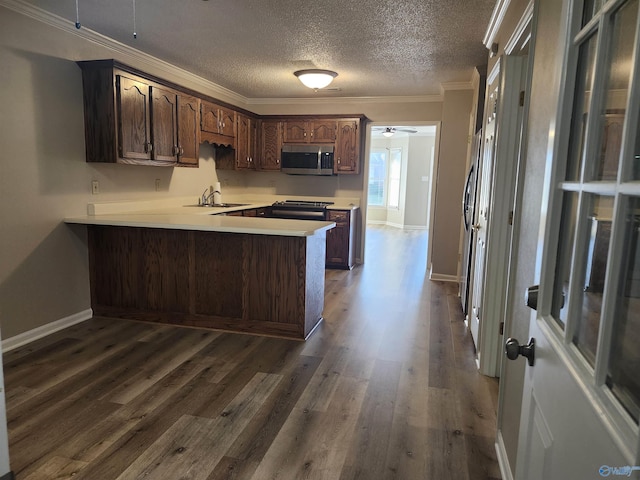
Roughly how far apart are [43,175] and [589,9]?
358cm

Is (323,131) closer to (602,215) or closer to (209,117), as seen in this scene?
(209,117)

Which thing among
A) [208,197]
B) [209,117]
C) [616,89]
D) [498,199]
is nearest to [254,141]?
[208,197]

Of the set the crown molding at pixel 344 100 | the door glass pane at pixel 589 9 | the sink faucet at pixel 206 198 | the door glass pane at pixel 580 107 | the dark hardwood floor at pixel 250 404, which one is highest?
the crown molding at pixel 344 100

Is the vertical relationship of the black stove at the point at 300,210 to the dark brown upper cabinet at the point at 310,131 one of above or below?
below

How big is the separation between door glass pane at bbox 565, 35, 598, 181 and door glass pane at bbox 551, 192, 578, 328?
61 millimetres

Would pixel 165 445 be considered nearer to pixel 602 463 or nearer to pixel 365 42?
pixel 602 463

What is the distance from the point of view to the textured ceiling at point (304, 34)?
9.70ft

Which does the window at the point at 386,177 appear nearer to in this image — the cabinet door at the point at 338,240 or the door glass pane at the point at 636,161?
the cabinet door at the point at 338,240

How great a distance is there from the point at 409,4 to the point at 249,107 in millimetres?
4119

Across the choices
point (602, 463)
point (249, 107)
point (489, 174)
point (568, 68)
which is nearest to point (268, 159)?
point (249, 107)

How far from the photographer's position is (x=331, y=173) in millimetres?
6078

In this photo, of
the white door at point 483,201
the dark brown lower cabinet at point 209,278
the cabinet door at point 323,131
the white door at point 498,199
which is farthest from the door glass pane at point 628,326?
the cabinet door at point 323,131

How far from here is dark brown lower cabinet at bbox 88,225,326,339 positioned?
3371 millimetres

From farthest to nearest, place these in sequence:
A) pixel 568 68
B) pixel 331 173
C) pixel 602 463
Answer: pixel 331 173 < pixel 568 68 < pixel 602 463
